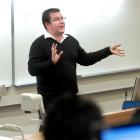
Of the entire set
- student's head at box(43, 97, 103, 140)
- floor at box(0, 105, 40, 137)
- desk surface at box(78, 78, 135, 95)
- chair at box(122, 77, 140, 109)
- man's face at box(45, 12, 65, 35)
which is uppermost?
man's face at box(45, 12, 65, 35)

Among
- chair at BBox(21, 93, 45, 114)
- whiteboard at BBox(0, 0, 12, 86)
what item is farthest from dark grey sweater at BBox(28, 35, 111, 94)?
chair at BBox(21, 93, 45, 114)

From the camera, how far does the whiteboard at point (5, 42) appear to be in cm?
317

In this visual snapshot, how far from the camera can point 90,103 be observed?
30 cm

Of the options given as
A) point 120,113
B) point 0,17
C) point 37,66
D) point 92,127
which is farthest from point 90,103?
point 0,17

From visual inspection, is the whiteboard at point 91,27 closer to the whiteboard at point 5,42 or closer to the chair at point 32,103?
the whiteboard at point 5,42

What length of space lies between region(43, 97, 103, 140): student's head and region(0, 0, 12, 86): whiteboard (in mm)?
2968

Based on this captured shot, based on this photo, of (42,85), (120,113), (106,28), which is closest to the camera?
(120,113)

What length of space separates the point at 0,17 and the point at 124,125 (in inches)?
113

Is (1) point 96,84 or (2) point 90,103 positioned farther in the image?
(1) point 96,84

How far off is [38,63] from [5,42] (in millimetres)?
784

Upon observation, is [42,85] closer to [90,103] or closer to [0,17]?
[0,17]

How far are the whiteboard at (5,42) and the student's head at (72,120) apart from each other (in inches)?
117

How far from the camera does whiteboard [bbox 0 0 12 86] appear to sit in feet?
10.4

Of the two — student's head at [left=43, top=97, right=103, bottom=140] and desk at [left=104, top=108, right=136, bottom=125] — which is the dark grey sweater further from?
student's head at [left=43, top=97, right=103, bottom=140]
